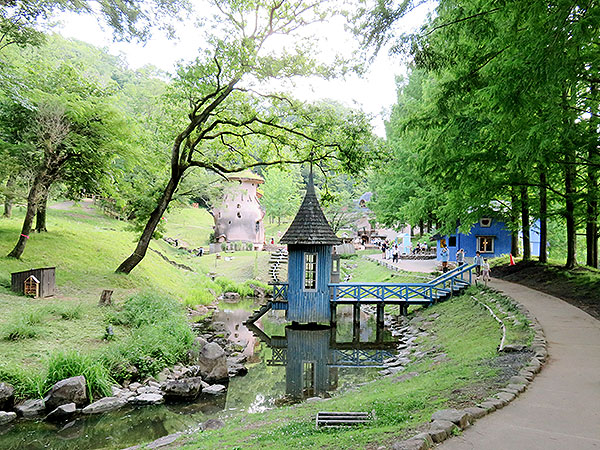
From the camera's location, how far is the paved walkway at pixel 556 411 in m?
4.23

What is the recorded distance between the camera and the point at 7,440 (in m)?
7.19

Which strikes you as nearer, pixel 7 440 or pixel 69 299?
pixel 7 440

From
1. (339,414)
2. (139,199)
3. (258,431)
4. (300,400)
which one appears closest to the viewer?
(339,414)

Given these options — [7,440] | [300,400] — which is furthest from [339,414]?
[7,440]

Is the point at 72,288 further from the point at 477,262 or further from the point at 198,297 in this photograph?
the point at 477,262

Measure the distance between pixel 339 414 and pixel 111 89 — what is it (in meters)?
18.0

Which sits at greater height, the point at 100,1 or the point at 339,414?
the point at 100,1

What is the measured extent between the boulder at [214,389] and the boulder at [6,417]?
12.8 feet

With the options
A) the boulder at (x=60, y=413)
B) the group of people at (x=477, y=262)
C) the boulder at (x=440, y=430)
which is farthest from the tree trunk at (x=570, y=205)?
the boulder at (x=60, y=413)

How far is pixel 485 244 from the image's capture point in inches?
1019

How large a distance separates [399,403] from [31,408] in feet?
23.7

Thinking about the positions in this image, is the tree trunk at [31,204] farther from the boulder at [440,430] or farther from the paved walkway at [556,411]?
→ the paved walkway at [556,411]

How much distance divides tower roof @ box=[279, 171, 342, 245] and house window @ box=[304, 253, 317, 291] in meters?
0.83

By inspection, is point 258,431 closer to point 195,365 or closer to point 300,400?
point 300,400
